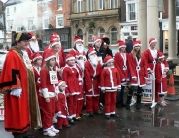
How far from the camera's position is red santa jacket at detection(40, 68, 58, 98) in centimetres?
622

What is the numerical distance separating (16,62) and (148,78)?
4.55 metres

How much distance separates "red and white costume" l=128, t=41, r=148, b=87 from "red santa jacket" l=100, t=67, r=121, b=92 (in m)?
0.92

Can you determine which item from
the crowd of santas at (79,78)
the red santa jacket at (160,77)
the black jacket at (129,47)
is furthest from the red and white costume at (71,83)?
the black jacket at (129,47)

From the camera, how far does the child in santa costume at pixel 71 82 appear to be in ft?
23.6

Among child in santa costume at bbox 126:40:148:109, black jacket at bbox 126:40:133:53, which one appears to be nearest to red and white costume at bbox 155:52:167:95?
child in santa costume at bbox 126:40:148:109

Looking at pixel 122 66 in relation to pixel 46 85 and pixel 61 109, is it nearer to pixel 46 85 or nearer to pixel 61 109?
pixel 61 109

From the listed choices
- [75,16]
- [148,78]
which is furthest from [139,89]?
[75,16]

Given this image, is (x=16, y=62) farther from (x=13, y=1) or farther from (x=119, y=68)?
(x=13, y=1)

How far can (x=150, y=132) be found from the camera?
258 inches

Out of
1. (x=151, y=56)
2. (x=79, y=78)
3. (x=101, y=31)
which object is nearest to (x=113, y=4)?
(x=101, y=31)

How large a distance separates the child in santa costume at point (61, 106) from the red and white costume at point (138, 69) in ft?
7.78

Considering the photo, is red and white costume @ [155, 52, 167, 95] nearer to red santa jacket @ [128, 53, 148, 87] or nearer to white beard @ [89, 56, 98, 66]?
red santa jacket @ [128, 53, 148, 87]

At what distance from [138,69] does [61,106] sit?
2720 millimetres

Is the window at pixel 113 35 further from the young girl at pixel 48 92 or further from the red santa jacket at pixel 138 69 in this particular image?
the young girl at pixel 48 92
